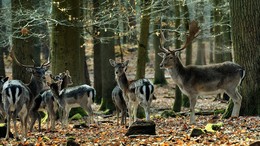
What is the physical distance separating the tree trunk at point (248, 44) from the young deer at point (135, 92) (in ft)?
7.48

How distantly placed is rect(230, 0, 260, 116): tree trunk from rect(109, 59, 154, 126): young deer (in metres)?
2.28

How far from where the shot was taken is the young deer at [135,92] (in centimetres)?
1176

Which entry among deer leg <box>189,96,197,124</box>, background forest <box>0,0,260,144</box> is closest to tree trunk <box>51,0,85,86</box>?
background forest <box>0,0,260,144</box>

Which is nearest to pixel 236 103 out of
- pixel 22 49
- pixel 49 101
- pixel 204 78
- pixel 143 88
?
pixel 204 78

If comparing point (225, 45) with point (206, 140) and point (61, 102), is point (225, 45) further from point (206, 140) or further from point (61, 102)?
point (206, 140)

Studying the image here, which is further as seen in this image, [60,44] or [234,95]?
[60,44]

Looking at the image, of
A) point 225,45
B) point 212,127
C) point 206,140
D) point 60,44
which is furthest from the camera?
point 225,45

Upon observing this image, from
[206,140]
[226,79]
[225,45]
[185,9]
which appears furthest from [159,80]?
[206,140]

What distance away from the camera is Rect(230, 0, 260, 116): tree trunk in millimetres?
11438

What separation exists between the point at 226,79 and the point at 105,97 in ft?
24.4

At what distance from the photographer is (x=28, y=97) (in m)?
10.2

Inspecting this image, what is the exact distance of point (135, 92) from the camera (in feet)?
39.8

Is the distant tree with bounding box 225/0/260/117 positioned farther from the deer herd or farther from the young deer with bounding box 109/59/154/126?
the young deer with bounding box 109/59/154/126

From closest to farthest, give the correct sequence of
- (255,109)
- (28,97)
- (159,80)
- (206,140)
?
(206,140)
(28,97)
(255,109)
(159,80)
